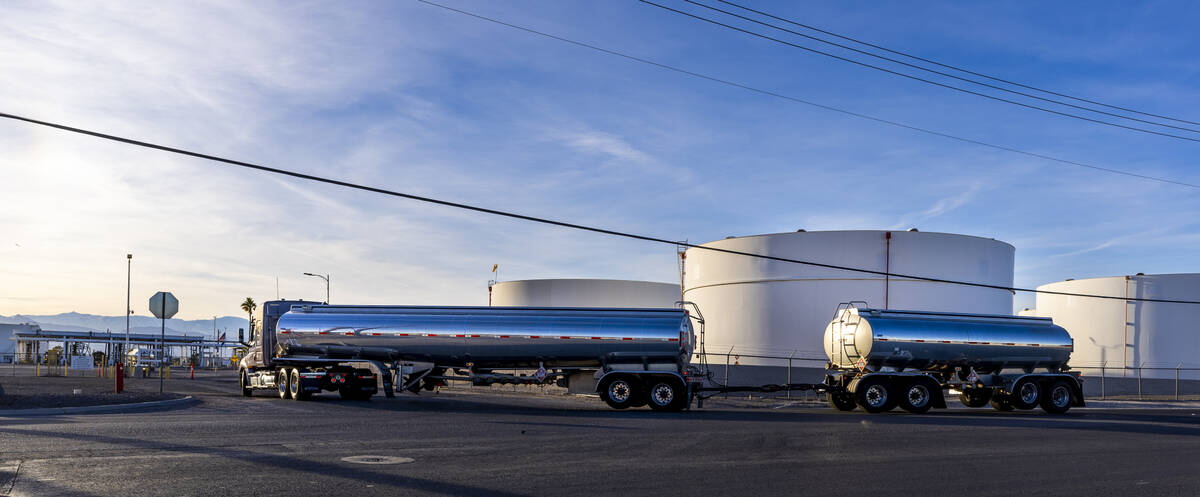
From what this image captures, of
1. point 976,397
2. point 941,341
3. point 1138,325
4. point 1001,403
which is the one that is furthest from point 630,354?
point 1138,325

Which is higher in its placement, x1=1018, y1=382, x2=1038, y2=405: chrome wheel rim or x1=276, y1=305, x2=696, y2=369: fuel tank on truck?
x1=276, y1=305, x2=696, y2=369: fuel tank on truck

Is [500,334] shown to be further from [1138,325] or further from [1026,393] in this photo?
[1138,325]

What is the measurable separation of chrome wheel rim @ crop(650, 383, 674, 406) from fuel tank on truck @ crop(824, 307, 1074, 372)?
608cm

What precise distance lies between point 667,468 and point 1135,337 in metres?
46.4

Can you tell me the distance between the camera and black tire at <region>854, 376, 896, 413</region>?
26500 mm

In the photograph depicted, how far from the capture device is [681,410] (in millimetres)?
25203

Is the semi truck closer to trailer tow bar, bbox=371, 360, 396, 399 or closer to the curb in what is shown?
trailer tow bar, bbox=371, 360, 396, 399

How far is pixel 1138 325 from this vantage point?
4891cm

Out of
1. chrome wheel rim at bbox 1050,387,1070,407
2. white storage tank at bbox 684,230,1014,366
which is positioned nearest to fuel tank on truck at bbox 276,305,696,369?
chrome wheel rim at bbox 1050,387,1070,407

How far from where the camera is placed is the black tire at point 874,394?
86.9ft

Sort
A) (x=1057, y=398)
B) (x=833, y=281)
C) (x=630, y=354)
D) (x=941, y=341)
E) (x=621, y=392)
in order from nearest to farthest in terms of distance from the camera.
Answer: (x=621, y=392)
(x=630, y=354)
(x=941, y=341)
(x=1057, y=398)
(x=833, y=281)

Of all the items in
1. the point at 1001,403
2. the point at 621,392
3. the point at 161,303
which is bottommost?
the point at 1001,403

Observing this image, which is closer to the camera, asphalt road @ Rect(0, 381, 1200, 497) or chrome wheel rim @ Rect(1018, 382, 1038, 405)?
asphalt road @ Rect(0, 381, 1200, 497)

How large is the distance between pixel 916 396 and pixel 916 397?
3 centimetres
